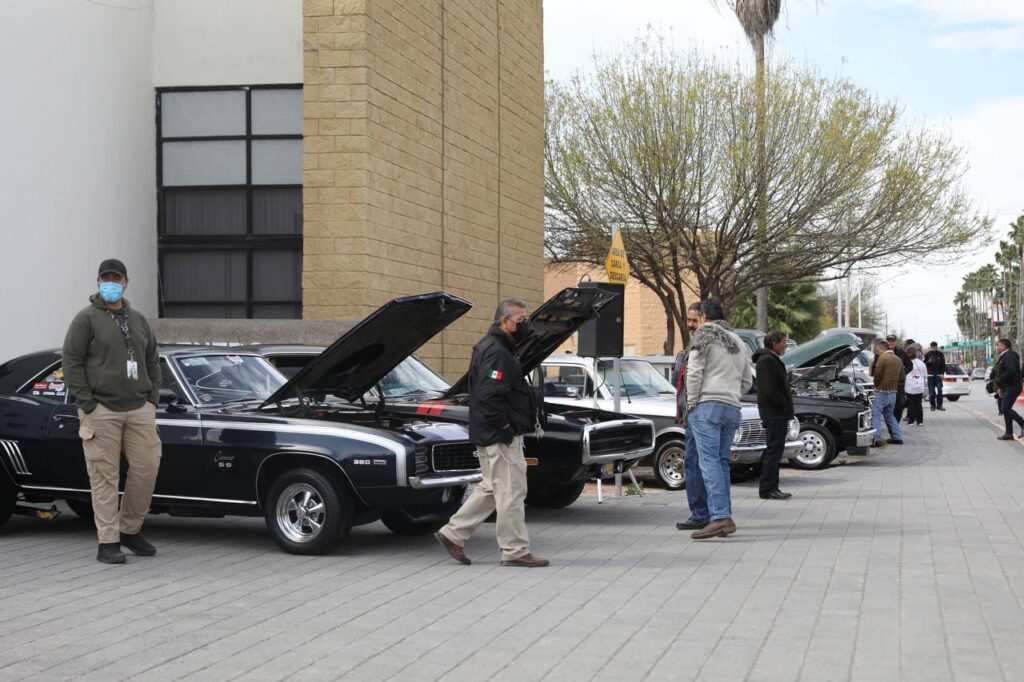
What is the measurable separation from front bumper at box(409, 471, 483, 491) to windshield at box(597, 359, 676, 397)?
19.9 ft

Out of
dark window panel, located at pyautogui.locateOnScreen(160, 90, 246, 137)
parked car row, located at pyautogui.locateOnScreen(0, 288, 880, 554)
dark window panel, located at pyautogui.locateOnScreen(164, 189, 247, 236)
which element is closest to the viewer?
parked car row, located at pyautogui.locateOnScreen(0, 288, 880, 554)

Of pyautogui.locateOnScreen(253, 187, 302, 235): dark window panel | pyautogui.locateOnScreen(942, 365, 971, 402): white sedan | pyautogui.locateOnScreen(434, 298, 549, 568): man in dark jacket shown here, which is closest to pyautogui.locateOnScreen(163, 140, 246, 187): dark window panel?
pyautogui.locateOnScreen(253, 187, 302, 235): dark window panel

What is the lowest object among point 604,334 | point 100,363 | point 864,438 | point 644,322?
point 864,438

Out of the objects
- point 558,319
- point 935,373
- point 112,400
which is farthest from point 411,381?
point 935,373

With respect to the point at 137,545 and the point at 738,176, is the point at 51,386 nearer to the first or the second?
the point at 137,545

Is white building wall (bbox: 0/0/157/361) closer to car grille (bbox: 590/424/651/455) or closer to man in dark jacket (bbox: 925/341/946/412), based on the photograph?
car grille (bbox: 590/424/651/455)

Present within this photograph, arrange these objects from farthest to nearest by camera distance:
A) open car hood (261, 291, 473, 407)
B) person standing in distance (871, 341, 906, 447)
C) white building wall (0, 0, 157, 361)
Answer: person standing in distance (871, 341, 906, 447) < white building wall (0, 0, 157, 361) < open car hood (261, 291, 473, 407)

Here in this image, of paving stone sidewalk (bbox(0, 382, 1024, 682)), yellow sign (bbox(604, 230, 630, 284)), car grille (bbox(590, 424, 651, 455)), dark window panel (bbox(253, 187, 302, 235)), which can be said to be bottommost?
paving stone sidewalk (bbox(0, 382, 1024, 682))

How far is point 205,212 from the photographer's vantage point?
66.0 ft

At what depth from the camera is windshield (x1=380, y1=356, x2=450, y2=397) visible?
1197 centimetres

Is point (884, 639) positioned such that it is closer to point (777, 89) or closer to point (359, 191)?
point (359, 191)

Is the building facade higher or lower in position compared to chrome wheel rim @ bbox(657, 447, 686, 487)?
higher

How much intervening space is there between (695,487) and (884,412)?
42.4ft

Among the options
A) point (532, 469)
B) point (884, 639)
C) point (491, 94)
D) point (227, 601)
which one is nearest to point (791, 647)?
point (884, 639)
